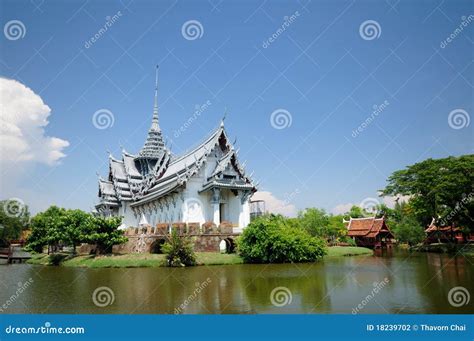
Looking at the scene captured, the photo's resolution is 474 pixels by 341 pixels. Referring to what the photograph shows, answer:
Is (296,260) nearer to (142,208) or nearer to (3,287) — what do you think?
(3,287)

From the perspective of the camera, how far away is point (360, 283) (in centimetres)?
1383

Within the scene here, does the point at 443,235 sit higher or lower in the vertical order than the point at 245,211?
lower

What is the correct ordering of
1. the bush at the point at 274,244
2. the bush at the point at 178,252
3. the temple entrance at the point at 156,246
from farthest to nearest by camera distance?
the temple entrance at the point at 156,246
the bush at the point at 274,244
the bush at the point at 178,252

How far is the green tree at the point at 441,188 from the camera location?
29281 millimetres

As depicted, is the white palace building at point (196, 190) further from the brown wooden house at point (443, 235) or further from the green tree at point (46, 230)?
the brown wooden house at point (443, 235)

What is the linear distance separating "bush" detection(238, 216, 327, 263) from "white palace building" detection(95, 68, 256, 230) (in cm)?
367

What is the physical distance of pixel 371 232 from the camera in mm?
41469

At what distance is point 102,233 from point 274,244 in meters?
11.3

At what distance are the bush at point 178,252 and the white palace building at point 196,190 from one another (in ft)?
17.7

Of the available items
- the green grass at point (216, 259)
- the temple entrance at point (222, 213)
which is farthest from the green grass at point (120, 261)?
the temple entrance at point (222, 213)

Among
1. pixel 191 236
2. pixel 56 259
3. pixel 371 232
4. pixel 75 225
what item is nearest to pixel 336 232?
pixel 371 232

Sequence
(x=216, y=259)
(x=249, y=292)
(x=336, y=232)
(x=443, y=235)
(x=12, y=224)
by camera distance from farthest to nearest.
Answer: (x=12, y=224)
(x=336, y=232)
(x=443, y=235)
(x=216, y=259)
(x=249, y=292)

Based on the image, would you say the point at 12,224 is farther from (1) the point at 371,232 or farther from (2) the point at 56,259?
(1) the point at 371,232

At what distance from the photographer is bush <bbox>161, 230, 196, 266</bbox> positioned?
2067 centimetres
